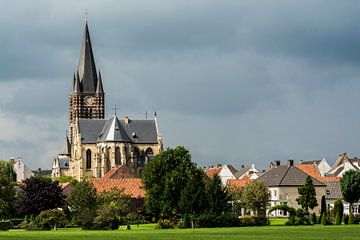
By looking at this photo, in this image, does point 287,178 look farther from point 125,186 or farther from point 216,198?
point 216,198

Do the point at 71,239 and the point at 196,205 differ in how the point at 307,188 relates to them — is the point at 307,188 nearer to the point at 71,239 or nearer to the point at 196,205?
the point at 196,205

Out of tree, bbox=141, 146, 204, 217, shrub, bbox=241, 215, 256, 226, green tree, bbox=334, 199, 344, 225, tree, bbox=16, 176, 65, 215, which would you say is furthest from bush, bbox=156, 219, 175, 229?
tree, bbox=16, 176, 65, 215

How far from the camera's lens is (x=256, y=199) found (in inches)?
5123

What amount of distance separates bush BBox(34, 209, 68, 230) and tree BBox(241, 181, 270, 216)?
31723 mm

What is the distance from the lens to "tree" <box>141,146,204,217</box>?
116 metres

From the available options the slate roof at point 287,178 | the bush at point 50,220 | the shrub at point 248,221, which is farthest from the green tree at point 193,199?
the slate roof at point 287,178

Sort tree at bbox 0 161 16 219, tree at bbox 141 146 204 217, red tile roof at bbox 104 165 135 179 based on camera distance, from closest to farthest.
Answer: tree at bbox 141 146 204 217 → tree at bbox 0 161 16 219 → red tile roof at bbox 104 165 135 179

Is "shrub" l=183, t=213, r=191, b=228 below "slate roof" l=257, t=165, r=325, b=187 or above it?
below

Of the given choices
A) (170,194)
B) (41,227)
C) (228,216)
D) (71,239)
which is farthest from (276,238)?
(170,194)

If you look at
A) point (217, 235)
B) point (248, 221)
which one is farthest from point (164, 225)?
point (217, 235)

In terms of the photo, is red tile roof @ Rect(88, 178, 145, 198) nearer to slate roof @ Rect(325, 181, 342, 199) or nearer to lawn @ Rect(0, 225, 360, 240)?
slate roof @ Rect(325, 181, 342, 199)

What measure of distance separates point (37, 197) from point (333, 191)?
172 feet

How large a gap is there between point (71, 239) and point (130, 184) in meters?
80.9

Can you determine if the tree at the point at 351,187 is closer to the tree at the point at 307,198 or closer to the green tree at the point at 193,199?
the tree at the point at 307,198
